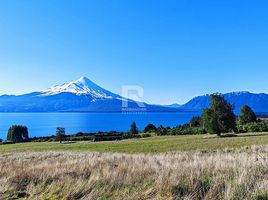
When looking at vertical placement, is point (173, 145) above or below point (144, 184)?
below

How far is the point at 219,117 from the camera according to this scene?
190 feet

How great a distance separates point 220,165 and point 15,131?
10560 centimetres

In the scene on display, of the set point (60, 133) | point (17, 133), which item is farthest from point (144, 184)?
point (17, 133)

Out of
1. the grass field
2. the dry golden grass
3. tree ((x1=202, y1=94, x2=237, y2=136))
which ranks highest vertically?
tree ((x1=202, y1=94, x2=237, y2=136))

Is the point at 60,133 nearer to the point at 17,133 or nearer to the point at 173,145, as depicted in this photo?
the point at 17,133

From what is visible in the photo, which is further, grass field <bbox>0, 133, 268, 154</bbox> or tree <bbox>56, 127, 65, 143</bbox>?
tree <bbox>56, 127, 65, 143</bbox>

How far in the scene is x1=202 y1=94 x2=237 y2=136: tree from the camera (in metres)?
57.9

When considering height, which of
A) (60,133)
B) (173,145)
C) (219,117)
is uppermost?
(219,117)

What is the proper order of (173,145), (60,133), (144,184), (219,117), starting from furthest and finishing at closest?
1. (60,133)
2. (219,117)
3. (173,145)
4. (144,184)

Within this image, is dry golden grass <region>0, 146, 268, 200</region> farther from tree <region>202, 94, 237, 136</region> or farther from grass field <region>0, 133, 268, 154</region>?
tree <region>202, 94, 237, 136</region>

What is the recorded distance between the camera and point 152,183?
6.57 meters

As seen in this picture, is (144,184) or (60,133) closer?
(144,184)

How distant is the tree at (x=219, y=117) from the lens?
57875 mm

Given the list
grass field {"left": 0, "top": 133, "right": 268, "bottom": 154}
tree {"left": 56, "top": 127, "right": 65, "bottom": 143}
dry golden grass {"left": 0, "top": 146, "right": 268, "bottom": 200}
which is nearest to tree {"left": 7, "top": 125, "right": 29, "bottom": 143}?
tree {"left": 56, "top": 127, "right": 65, "bottom": 143}
